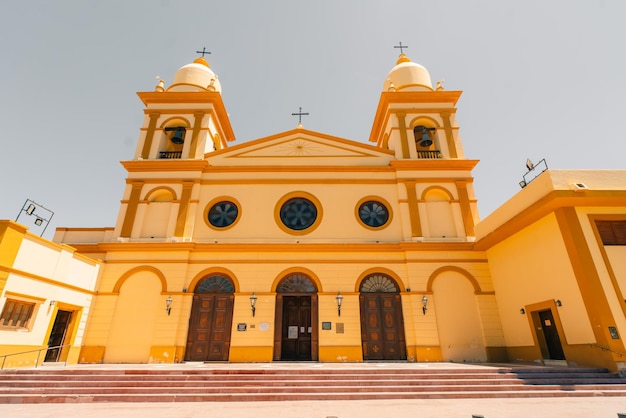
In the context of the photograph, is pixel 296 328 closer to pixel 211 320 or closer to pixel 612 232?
pixel 211 320

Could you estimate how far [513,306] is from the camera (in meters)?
14.1

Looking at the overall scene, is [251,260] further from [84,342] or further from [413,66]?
[413,66]

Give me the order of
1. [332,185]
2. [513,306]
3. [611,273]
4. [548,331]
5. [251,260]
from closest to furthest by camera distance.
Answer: [611,273]
[548,331]
[513,306]
[251,260]
[332,185]

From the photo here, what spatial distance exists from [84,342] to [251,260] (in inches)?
307

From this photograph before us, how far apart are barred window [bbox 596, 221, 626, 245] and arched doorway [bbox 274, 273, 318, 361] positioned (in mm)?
11055

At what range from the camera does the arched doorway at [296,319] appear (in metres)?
14.6

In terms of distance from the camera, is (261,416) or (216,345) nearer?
(261,416)

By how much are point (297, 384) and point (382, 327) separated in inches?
254

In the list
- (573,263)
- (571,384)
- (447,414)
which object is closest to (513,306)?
(573,263)

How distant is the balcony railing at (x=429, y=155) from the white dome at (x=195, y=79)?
506 inches

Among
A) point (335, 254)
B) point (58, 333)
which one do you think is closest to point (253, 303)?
point (335, 254)

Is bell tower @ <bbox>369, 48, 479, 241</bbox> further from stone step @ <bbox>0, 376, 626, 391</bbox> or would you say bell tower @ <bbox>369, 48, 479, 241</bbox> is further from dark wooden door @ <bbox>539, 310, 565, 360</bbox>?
stone step @ <bbox>0, 376, 626, 391</bbox>

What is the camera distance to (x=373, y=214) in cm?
1708

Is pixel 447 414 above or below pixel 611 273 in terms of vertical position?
below
